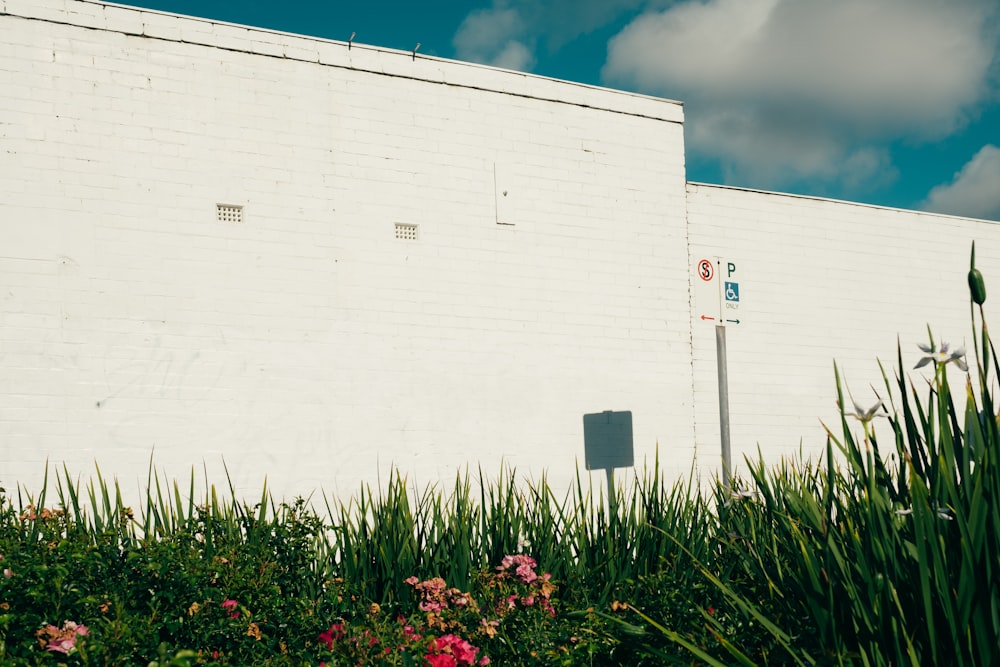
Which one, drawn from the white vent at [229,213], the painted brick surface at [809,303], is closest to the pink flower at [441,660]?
the white vent at [229,213]

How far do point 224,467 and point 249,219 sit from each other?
2590mm

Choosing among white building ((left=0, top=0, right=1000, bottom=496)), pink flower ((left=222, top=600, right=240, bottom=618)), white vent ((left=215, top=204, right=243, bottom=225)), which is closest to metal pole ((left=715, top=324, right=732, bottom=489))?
white building ((left=0, top=0, right=1000, bottom=496))

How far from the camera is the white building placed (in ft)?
31.3

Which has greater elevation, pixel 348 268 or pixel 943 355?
pixel 348 268

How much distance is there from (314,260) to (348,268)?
0.38 meters

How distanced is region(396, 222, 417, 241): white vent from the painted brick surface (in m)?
3.84

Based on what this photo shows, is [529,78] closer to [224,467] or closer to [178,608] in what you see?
[224,467]

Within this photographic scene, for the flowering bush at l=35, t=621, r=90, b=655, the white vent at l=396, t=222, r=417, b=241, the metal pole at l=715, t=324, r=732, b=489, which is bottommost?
the flowering bush at l=35, t=621, r=90, b=655

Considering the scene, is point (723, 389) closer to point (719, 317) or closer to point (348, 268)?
point (719, 317)

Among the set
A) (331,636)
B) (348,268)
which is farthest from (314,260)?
(331,636)

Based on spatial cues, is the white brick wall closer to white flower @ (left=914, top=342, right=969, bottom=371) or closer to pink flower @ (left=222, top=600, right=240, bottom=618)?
pink flower @ (left=222, top=600, right=240, bottom=618)

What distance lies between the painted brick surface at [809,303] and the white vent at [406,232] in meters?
3.84

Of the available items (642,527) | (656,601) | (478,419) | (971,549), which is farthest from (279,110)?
(971,549)

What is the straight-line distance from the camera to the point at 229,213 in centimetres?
1029
